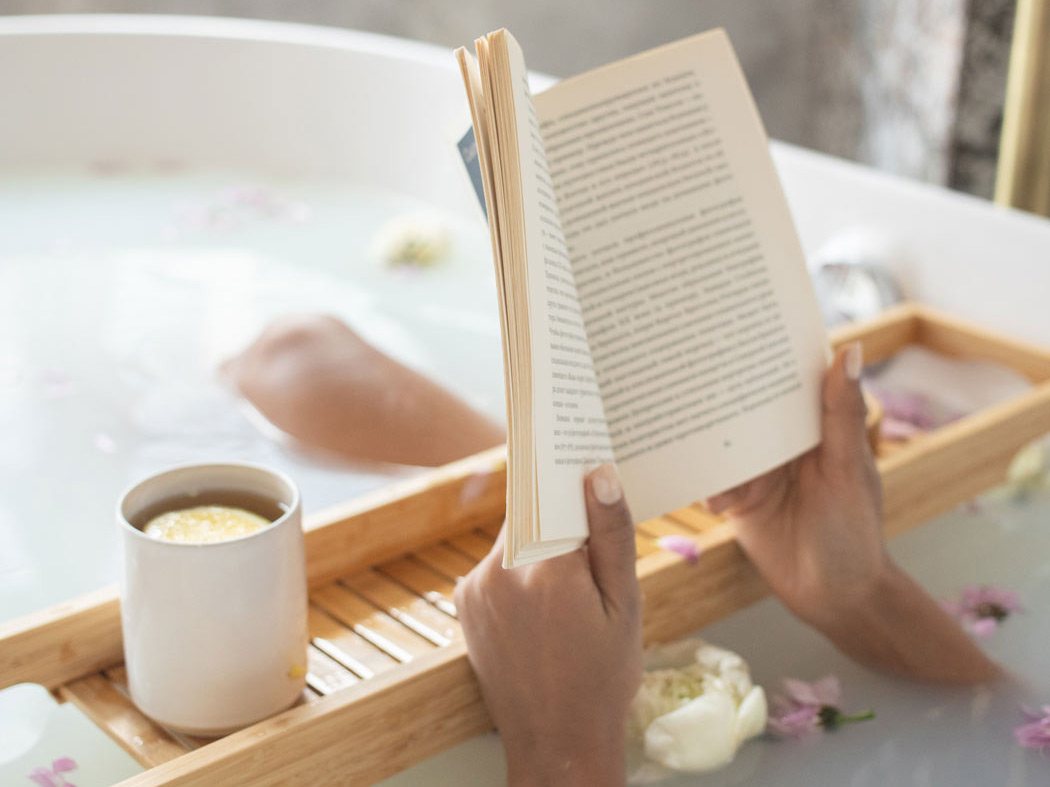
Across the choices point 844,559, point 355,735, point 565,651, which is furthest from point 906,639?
point 355,735

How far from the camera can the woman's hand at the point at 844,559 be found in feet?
2.77

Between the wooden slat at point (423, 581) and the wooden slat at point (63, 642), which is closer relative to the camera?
the wooden slat at point (63, 642)

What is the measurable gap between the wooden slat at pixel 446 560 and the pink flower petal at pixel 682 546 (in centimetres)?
15

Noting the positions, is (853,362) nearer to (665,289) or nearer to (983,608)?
(665,289)

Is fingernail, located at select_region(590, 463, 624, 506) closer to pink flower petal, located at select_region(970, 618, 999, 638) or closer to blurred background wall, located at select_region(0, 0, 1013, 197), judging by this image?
pink flower petal, located at select_region(970, 618, 999, 638)

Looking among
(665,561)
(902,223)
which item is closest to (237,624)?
(665,561)

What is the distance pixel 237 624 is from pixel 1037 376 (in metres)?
1.01

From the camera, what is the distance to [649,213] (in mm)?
771

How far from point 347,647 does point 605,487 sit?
0.83 feet

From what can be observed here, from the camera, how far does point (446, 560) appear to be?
91 cm

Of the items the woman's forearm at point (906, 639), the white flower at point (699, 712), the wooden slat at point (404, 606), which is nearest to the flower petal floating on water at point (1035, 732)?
the woman's forearm at point (906, 639)

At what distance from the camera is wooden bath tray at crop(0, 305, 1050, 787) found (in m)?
0.67

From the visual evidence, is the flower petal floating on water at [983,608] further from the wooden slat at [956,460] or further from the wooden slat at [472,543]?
the wooden slat at [472,543]

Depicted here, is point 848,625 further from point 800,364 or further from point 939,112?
point 939,112
